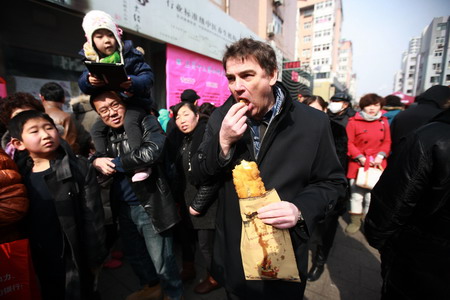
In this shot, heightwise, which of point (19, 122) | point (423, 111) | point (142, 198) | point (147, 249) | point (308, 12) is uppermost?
point (308, 12)

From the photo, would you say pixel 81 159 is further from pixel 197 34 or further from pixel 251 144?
pixel 197 34

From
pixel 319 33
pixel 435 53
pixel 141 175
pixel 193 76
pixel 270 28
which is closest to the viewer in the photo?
pixel 141 175

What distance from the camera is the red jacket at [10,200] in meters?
1.52

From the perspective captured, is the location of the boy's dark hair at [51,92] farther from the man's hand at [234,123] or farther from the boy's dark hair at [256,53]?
the man's hand at [234,123]

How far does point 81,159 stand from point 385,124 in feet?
15.2

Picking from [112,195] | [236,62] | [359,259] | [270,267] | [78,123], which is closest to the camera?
[270,267]

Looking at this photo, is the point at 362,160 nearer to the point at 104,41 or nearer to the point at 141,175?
the point at 141,175

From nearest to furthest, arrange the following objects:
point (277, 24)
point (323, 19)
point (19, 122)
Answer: point (19, 122), point (277, 24), point (323, 19)

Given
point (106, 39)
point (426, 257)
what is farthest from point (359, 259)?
point (106, 39)

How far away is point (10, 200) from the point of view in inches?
60.4

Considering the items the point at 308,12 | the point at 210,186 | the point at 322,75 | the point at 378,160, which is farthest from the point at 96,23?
the point at 308,12

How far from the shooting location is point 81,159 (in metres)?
1.96

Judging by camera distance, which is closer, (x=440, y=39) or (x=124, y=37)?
(x=124, y=37)

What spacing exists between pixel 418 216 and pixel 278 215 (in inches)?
41.4
